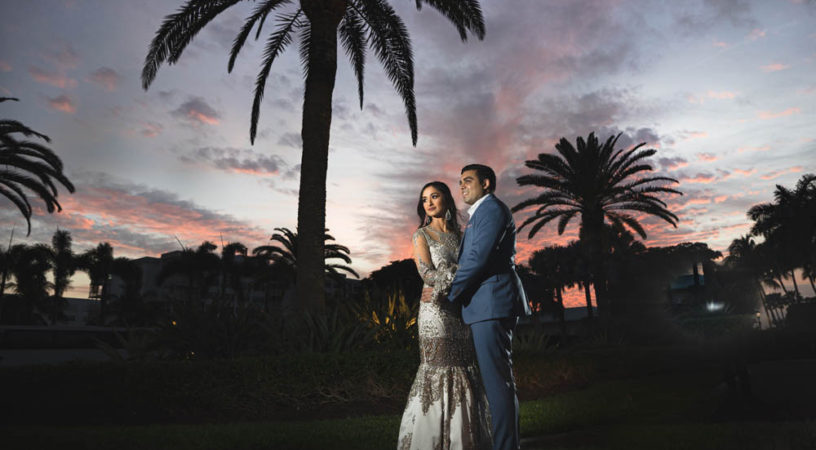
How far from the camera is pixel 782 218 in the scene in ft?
177

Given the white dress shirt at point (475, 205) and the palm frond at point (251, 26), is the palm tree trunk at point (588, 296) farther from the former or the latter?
the white dress shirt at point (475, 205)

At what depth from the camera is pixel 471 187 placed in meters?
4.09

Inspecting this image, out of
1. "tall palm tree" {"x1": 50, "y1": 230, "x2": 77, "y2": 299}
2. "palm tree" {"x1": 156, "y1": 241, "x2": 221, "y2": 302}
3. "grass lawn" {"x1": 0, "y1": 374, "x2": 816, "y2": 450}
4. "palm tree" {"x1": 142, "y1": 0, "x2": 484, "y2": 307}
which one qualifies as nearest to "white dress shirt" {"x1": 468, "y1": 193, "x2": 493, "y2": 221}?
"grass lawn" {"x1": 0, "y1": 374, "x2": 816, "y2": 450}

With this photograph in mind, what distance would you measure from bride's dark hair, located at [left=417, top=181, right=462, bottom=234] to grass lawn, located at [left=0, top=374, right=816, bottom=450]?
2.83 metres

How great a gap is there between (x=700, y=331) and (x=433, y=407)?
29953 mm

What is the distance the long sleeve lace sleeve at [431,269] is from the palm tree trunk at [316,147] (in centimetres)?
713

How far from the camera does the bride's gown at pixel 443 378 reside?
4.09 meters

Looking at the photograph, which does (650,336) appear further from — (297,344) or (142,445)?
(142,445)

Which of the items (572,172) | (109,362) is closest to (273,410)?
(109,362)

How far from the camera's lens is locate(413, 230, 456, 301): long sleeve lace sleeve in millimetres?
4102

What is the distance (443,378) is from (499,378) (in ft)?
2.28

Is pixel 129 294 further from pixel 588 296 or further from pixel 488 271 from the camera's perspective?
pixel 488 271

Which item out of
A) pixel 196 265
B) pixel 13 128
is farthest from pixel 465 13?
pixel 196 265

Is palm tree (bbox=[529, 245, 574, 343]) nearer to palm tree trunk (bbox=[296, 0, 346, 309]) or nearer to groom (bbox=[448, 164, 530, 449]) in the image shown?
palm tree trunk (bbox=[296, 0, 346, 309])
